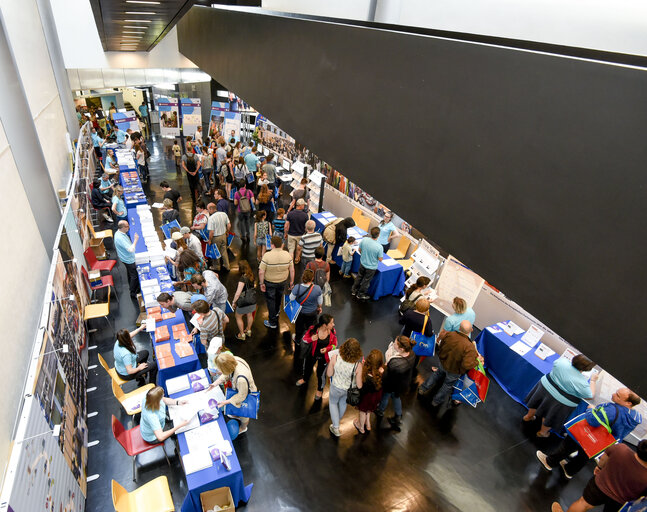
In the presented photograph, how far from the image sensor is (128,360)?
469 centimetres

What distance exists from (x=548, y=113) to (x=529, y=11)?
93 cm

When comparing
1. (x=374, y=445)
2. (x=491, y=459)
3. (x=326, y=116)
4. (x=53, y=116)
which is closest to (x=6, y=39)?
(x=53, y=116)

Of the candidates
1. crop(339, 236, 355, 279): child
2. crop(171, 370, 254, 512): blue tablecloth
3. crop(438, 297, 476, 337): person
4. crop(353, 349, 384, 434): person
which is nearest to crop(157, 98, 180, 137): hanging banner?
crop(339, 236, 355, 279): child

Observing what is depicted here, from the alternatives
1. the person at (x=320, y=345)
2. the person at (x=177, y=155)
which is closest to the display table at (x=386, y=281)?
the person at (x=320, y=345)

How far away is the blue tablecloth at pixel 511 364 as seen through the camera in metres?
5.43

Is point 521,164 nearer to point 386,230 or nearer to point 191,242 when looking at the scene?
point 191,242

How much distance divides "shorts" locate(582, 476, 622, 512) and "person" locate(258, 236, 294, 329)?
4.50 meters

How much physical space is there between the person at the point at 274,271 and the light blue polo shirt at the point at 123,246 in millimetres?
2482

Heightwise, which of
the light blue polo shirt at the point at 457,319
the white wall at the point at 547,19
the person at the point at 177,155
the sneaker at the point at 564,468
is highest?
the white wall at the point at 547,19

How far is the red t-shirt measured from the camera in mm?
3479

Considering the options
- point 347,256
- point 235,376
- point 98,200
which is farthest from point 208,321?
point 98,200

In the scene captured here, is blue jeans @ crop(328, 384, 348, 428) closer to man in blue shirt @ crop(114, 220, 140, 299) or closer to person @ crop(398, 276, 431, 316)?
person @ crop(398, 276, 431, 316)

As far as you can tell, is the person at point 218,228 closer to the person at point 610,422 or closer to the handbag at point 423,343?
the handbag at point 423,343

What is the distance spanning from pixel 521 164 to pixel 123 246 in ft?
22.1
